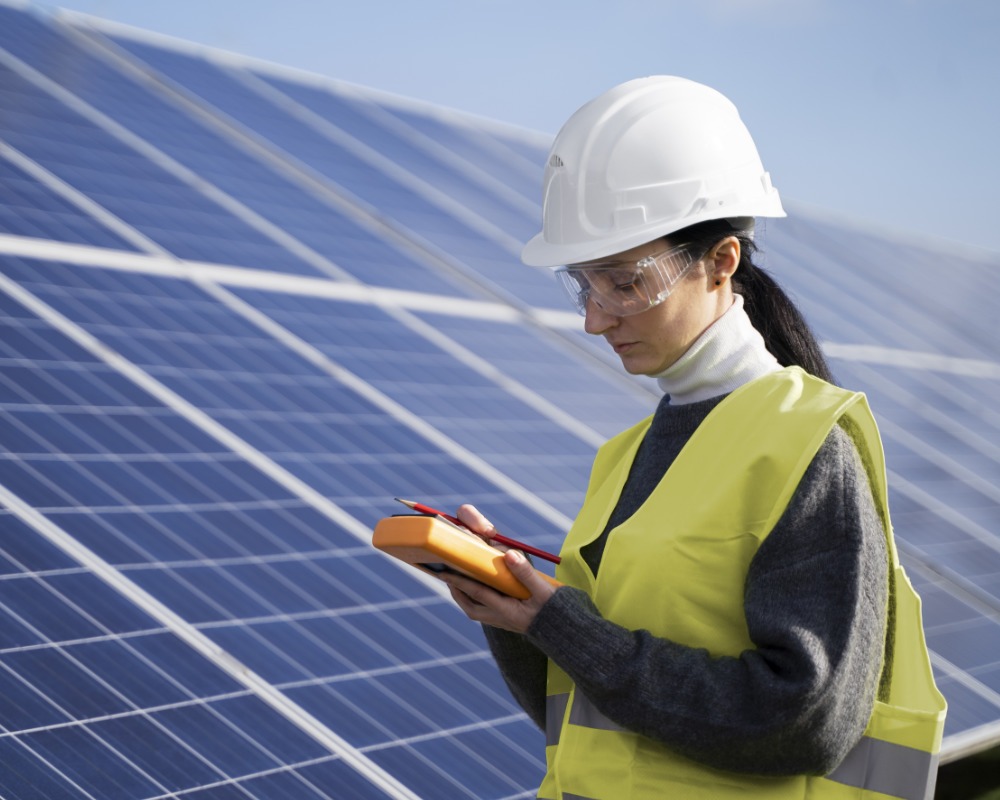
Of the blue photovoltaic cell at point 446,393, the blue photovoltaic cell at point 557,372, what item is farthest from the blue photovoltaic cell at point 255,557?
the blue photovoltaic cell at point 557,372

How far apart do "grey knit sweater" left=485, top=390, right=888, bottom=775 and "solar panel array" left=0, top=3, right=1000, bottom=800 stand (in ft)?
5.67

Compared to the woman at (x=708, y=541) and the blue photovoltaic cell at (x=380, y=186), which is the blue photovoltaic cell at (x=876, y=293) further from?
the woman at (x=708, y=541)

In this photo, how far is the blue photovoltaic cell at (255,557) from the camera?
4.42 m

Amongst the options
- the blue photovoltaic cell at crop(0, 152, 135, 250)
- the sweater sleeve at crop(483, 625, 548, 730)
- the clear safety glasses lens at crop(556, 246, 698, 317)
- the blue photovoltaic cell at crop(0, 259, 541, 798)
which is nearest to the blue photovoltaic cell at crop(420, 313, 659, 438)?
the blue photovoltaic cell at crop(0, 259, 541, 798)

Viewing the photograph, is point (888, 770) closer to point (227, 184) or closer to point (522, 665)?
point (522, 665)

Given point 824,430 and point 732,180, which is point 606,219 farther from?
point 824,430

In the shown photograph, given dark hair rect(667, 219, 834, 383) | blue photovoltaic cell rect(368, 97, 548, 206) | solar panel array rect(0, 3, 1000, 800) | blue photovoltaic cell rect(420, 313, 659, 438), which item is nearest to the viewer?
dark hair rect(667, 219, 834, 383)

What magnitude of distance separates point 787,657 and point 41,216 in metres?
5.23

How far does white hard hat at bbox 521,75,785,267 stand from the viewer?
2590mm

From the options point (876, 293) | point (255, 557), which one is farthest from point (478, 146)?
point (255, 557)

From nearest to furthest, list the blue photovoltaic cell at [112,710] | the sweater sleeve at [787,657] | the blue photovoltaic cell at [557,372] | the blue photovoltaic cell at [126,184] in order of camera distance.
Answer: the sweater sleeve at [787,657], the blue photovoltaic cell at [112,710], the blue photovoltaic cell at [126,184], the blue photovoltaic cell at [557,372]

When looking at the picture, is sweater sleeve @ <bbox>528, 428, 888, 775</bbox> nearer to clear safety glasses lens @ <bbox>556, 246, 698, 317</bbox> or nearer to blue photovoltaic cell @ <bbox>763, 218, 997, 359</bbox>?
clear safety glasses lens @ <bbox>556, 246, 698, 317</bbox>

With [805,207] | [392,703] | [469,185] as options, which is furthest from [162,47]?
[805,207]

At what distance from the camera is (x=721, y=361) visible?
8.39ft
